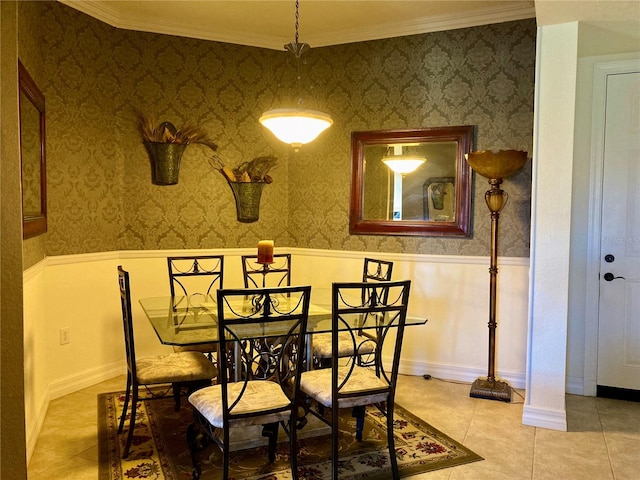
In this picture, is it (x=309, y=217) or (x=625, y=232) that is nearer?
(x=625, y=232)

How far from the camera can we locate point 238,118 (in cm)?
440

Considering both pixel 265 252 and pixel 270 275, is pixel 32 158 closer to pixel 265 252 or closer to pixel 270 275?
pixel 265 252

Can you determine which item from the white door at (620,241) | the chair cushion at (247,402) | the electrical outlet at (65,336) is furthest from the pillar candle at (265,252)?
the white door at (620,241)

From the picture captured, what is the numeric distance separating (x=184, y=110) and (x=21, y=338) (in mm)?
2985

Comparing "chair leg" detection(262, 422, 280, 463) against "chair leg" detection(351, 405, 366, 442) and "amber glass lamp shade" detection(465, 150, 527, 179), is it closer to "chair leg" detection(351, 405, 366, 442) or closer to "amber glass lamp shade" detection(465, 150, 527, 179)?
"chair leg" detection(351, 405, 366, 442)

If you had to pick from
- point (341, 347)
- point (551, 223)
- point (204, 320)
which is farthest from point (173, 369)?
point (551, 223)

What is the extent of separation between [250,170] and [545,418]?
300 cm

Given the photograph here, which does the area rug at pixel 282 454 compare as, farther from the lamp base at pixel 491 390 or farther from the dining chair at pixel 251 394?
the lamp base at pixel 491 390

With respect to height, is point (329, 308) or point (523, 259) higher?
point (523, 259)

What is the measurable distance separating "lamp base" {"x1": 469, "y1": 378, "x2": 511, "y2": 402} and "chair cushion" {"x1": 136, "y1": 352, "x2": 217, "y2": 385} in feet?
6.37

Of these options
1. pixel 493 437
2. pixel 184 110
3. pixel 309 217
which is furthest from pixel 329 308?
pixel 184 110

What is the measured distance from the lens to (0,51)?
149 centimetres

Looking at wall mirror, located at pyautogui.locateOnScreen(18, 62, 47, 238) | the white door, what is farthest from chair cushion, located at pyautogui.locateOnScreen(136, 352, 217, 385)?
the white door

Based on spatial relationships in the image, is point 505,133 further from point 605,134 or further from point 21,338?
point 21,338
